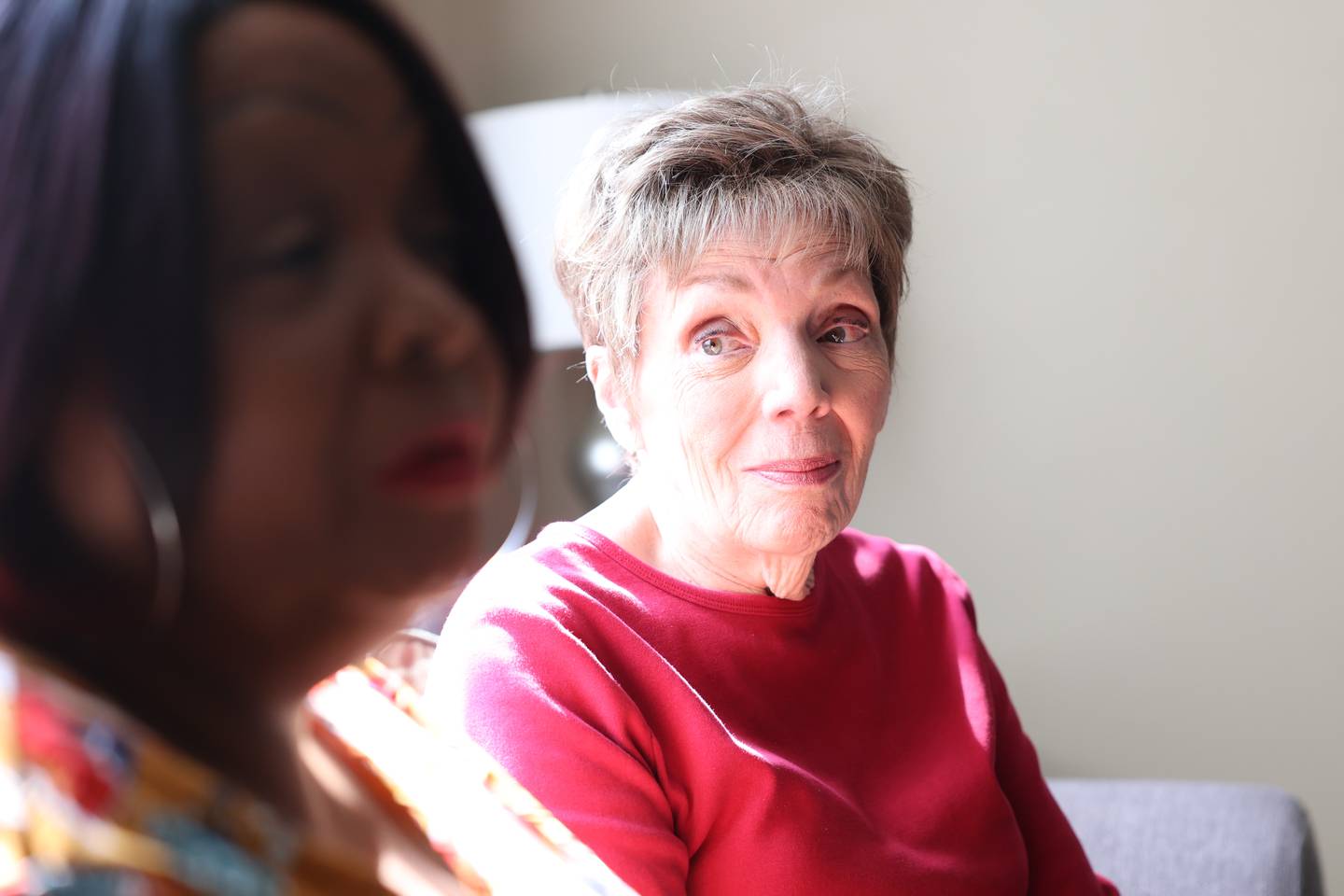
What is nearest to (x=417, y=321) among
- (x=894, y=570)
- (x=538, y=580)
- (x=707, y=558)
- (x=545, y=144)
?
(x=538, y=580)

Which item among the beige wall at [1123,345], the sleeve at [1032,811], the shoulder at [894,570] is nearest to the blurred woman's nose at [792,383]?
the shoulder at [894,570]

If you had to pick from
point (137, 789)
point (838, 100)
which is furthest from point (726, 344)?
point (137, 789)

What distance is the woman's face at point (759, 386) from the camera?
44.8 inches

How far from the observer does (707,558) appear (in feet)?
3.97

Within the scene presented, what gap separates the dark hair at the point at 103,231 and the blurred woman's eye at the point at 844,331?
949 mm

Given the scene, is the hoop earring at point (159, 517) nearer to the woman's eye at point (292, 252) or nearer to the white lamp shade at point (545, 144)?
the woman's eye at point (292, 252)

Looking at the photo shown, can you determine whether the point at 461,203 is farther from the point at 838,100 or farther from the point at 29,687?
the point at 838,100

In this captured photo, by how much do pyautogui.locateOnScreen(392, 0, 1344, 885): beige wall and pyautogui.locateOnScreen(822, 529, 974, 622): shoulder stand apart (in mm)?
1426

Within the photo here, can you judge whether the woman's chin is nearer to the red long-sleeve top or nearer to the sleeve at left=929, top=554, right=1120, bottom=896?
the red long-sleeve top

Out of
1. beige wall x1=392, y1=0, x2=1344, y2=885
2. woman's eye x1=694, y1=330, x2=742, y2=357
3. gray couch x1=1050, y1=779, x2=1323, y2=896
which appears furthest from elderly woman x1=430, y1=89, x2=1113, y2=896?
beige wall x1=392, y1=0, x2=1344, y2=885

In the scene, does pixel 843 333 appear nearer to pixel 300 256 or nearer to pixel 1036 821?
pixel 1036 821

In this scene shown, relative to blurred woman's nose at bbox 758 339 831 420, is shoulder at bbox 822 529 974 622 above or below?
below

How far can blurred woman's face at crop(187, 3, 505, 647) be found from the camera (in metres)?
0.26

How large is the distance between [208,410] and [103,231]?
0.04 meters
